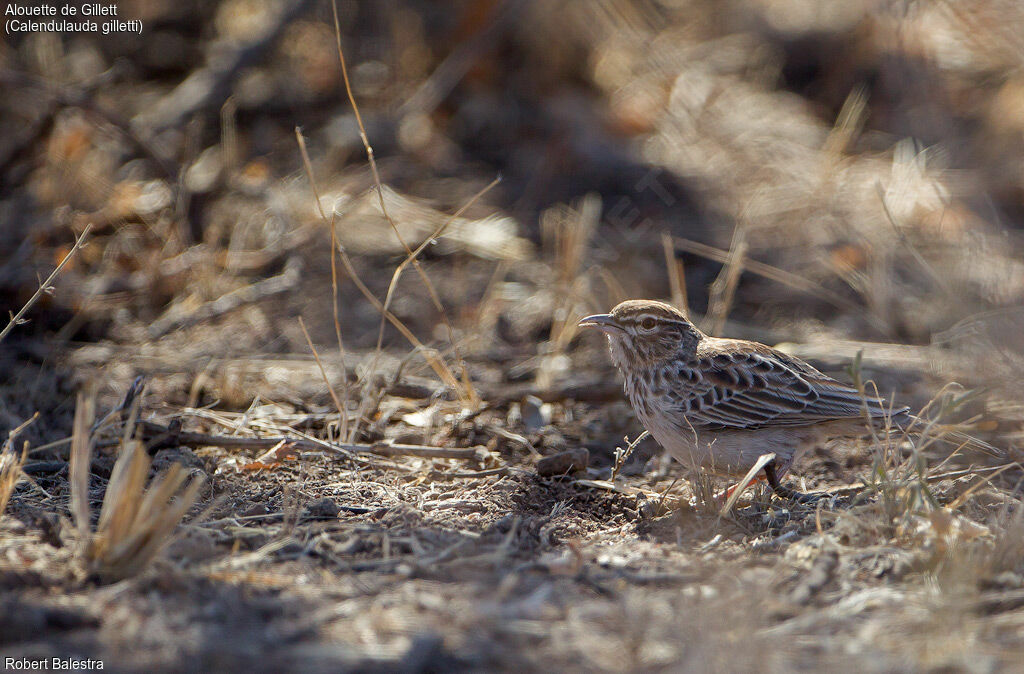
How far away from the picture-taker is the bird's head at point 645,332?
576 centimetres

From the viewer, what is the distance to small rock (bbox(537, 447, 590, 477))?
5.33 m

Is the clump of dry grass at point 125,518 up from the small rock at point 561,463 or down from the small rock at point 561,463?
up

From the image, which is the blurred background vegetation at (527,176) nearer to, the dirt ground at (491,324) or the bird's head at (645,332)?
the dirt ground at (491,324)

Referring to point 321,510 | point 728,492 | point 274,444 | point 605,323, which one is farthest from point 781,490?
point 274,444

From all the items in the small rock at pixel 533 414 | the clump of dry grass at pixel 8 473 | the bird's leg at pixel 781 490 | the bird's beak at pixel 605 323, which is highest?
the bird's beak at pixel 605 323

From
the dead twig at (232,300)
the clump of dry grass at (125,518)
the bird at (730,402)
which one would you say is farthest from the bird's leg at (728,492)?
the dead twig at (232,300)

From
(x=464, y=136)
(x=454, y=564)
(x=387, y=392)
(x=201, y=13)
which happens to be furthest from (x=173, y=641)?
(x=201, y=13)

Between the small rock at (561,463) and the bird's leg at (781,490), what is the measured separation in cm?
104

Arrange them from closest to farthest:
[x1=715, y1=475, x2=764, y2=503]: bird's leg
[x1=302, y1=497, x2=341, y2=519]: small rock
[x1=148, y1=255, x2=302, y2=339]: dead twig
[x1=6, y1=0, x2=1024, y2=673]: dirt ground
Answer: [x1=6, y1=0, x2=1024, y2=673]: dirt ground → [x1=302, y1=497, x2=341, y2=519]: small rock → [x1=715, y1=475, x2=764, y2=503]: bird's leg → [x1=148, y1=255, x2=302, y2=339]: dead twig

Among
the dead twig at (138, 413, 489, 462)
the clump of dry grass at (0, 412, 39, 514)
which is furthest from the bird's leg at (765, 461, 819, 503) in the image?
the clump of dry grass at (0, 412, 39, 514)

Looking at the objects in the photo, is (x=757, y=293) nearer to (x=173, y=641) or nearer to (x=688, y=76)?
(x=688, y=76)

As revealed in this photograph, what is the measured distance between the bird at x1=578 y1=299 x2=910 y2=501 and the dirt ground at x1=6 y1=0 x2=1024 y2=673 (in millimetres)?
236

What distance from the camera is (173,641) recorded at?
316 centimetres

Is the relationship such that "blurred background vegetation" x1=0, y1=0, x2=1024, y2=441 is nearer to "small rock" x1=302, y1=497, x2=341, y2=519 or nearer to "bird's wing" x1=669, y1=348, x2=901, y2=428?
"bird's wing" x1=669, y1=348, x2=901, y2=428
